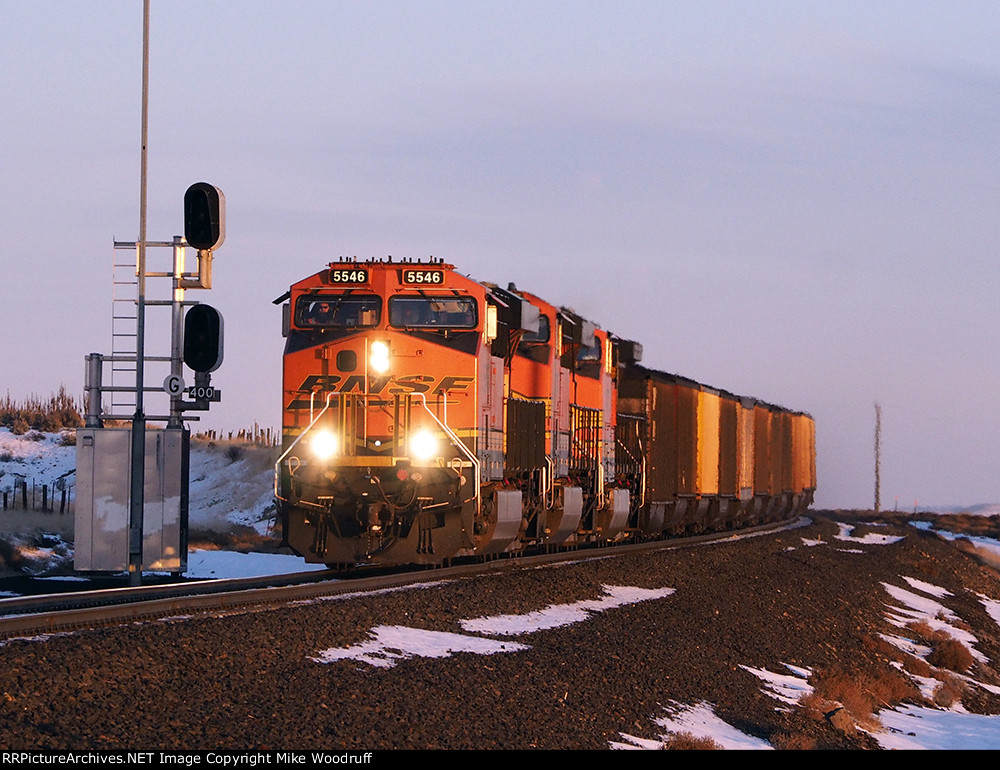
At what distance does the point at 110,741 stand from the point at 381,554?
10.5 metres

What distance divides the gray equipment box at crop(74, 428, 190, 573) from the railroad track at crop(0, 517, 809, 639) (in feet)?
6.28

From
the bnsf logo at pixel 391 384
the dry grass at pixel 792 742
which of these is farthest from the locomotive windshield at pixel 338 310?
the dry grass at pixel 792 742

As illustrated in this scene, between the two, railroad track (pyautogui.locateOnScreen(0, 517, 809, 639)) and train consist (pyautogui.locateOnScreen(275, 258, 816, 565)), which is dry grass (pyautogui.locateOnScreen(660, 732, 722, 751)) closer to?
railroad track (pyautogui.locateOnScreen(0, 517, 809, 639))

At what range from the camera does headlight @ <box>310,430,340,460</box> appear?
733 inches

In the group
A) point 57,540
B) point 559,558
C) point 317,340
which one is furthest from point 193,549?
point 317,340

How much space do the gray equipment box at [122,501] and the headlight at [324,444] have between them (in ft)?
6.34

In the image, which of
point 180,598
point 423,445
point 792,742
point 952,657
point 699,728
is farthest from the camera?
point 952,657

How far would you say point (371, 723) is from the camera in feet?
30.7

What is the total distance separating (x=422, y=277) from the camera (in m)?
19.3

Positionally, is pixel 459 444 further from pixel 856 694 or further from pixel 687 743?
pixel 687 743

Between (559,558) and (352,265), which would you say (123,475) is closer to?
(352,265)

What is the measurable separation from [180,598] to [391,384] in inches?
213

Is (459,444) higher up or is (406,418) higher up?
(406,418)

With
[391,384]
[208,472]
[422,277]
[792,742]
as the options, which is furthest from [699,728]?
[208,472]
